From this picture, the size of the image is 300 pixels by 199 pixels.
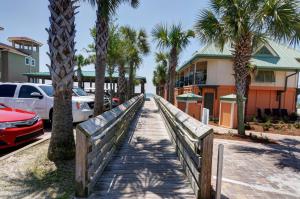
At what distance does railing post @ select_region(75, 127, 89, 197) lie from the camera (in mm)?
3781

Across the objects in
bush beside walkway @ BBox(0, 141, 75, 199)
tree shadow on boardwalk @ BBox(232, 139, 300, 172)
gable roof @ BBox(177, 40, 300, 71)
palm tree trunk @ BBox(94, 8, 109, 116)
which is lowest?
tree shadow on boardwalk @ BBox(232, 139, 300, 172)

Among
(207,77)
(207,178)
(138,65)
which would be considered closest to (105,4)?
(207,178)

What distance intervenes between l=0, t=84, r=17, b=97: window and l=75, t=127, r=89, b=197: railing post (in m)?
8.47

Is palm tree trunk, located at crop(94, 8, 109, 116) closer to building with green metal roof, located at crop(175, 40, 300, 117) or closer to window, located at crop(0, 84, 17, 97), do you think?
window, located at crop(0, 84, 17, 97)

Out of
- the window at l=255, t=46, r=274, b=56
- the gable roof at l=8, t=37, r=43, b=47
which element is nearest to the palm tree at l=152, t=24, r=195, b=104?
the window at l=255, t=46, r=274, b=56

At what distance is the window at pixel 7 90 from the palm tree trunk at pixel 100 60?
14.2 ft

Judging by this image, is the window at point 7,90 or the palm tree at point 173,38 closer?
the window at point 7,90

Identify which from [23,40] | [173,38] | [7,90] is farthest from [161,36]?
[23,40]

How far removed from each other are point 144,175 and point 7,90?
878 centimetres

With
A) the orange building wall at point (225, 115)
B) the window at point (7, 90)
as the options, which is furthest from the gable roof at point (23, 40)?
the orange building wall at point (225, 115)

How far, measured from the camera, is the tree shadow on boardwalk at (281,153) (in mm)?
6387

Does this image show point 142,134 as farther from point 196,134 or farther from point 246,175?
point 196,134

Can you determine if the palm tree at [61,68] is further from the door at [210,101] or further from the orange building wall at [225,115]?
the door at [210,101]

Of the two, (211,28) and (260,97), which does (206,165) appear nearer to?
(211,28)
